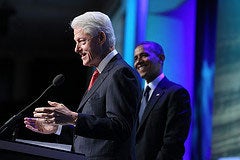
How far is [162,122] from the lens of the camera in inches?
104

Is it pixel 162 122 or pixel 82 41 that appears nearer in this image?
pixel 82 41

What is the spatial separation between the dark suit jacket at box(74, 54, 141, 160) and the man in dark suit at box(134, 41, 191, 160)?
807mm

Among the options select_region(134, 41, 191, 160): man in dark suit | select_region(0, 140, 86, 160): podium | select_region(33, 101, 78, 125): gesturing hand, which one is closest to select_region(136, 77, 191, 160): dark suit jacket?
select_region(134, 41, 191, 160): man in dark suit

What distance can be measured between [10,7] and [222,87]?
184cm

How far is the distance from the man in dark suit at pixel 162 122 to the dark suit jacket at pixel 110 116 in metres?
0.81

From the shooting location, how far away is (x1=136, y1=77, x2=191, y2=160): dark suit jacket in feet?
8.39

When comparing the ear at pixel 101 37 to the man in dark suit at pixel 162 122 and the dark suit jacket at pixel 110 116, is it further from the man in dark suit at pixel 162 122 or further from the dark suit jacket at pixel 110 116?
the man in dark suit at pixel 162 122

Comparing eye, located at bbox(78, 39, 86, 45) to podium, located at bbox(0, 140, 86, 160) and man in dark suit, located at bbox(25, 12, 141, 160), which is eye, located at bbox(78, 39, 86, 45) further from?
podium, located at bbox(0, 140, 86, 160)

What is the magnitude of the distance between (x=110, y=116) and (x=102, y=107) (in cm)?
8

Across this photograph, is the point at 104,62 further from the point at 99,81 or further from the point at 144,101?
the point at 144,101

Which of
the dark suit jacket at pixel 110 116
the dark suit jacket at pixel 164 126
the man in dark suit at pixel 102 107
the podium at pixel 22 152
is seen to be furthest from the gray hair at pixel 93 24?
the dark suit jacket at pixel 164 126

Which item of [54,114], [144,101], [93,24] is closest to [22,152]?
[54,114]

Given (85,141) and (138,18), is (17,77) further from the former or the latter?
(85,141)

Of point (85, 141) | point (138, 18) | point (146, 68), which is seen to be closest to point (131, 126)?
point (85, 141)
